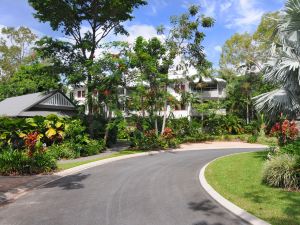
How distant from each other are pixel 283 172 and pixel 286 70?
20.4 ft

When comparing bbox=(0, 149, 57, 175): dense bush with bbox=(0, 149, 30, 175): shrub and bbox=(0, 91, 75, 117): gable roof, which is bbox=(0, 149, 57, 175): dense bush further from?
bbox=(0, 91, 75, 117): gable roof

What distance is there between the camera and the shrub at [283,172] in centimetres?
1141

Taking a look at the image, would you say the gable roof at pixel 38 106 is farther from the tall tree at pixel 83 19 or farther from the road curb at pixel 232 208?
the road curb at pixel 232 208

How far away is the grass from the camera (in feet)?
27.8

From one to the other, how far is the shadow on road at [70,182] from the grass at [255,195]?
17.6 feet

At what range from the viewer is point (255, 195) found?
10672mm

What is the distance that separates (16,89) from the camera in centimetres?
4447

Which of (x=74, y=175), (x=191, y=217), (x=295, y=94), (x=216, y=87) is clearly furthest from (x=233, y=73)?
(x=191, y=217)

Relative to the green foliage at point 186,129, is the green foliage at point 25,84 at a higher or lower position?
higher

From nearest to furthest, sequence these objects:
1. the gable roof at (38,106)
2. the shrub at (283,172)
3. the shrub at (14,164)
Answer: the shrub at (283,172), the shrub at (14,164), the gable roof at (38,106)

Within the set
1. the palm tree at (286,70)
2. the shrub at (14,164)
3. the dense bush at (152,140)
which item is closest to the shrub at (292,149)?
the palm tree at (286,70)

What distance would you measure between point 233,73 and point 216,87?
29.5 ft

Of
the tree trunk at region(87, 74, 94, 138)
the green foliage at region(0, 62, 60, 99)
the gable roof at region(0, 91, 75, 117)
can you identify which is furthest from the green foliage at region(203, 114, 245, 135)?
the green foliage at region(0, 62, 60, 99)

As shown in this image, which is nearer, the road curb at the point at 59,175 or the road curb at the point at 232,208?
the road curb at the point at 232,208
